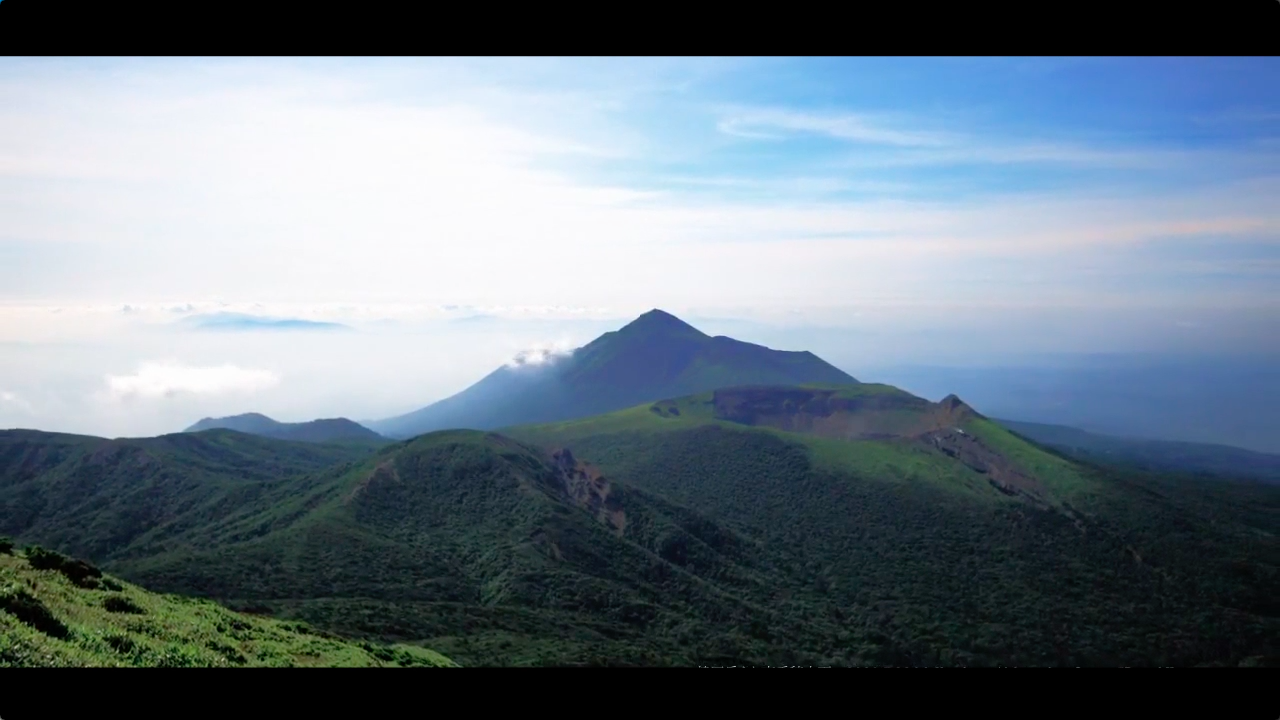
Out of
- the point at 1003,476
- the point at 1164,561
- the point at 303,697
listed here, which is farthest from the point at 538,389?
the point at 303,697

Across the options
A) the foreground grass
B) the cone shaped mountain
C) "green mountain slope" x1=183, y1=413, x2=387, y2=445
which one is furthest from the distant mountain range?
the foreground grass

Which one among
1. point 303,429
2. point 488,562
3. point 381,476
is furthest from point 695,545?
point 303,429

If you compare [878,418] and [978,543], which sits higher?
[878,418]

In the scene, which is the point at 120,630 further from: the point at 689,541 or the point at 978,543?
the point at 978,543

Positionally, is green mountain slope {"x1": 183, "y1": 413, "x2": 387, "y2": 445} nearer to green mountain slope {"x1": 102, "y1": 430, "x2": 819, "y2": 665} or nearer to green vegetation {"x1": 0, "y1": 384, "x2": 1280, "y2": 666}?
green vegetation {"x1": 0, "y1": 384, "x2": 1280, "y2": 666}

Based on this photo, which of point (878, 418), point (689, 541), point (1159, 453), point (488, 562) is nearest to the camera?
point (488, 562)

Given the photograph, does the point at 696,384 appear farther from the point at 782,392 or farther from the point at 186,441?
the point at 186,441

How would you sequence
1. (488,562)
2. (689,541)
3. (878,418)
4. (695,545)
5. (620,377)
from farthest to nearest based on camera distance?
(620,377) < (878,418) < (689,541) < (695,545) < (488,562)
